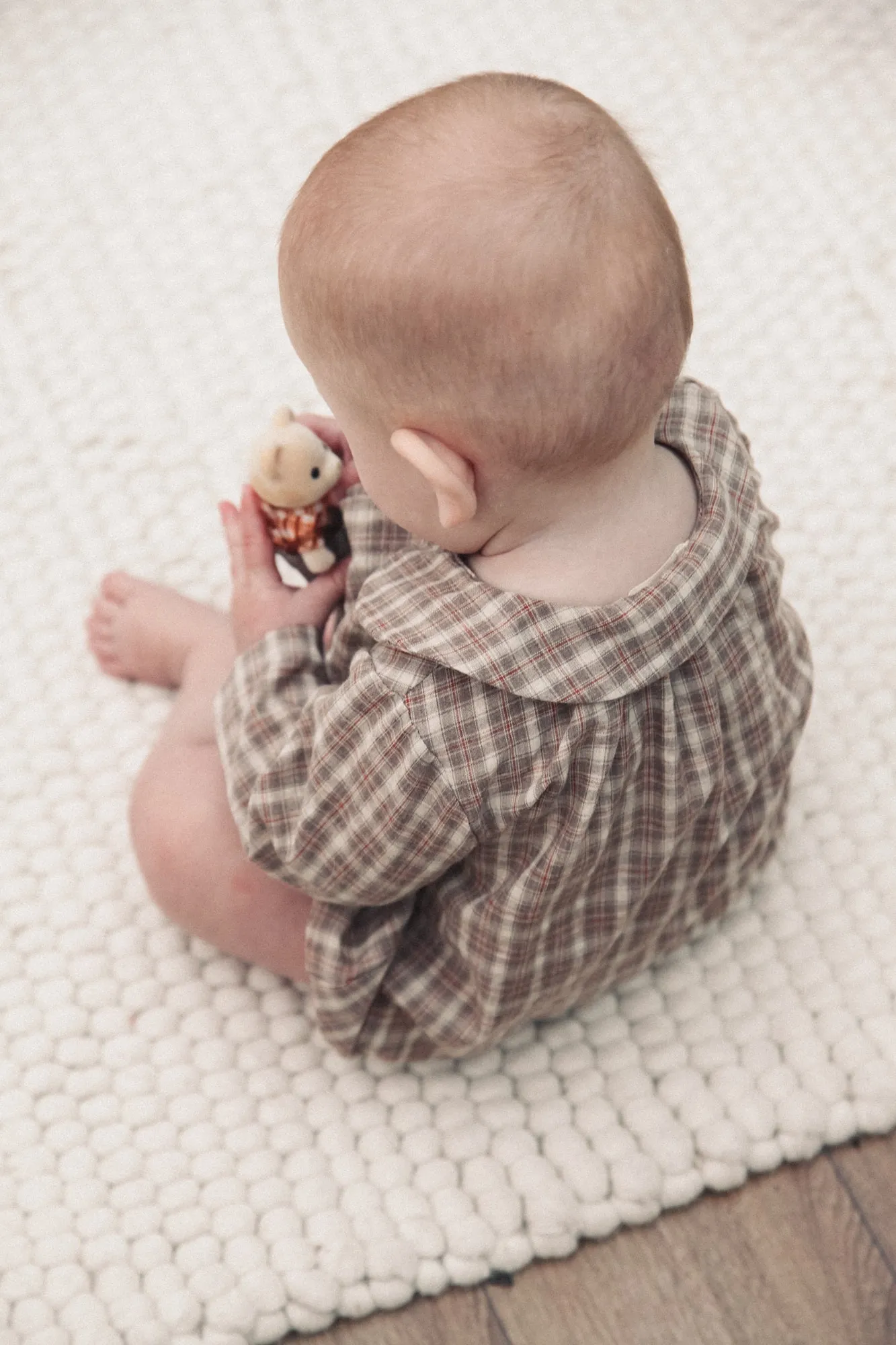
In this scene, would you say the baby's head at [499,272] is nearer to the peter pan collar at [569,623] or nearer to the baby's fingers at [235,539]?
the peter pan collar at [569,623]

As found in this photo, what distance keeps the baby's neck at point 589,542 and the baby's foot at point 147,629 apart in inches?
13.9

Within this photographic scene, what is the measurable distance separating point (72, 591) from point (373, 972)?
43 cm

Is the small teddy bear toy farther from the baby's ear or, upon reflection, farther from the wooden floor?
the wooden floor

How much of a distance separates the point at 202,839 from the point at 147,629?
21cm

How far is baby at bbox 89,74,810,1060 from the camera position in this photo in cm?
59

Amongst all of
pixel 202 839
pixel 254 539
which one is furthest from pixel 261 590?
pixel 202 839

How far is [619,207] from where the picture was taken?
59cm

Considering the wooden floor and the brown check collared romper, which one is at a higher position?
the brown check collared romper

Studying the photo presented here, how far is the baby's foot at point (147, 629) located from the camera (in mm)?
982

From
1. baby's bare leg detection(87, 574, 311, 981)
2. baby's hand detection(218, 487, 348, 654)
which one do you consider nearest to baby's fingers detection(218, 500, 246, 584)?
baby's hand detection(218, 487, 348, 654)

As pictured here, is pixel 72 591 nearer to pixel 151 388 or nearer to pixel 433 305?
pixel 151 388

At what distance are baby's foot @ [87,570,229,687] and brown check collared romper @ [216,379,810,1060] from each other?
0.17 metres

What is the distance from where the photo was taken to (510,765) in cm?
67

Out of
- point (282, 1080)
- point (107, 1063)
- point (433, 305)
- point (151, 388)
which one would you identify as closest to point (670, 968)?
point (282, 1080)
